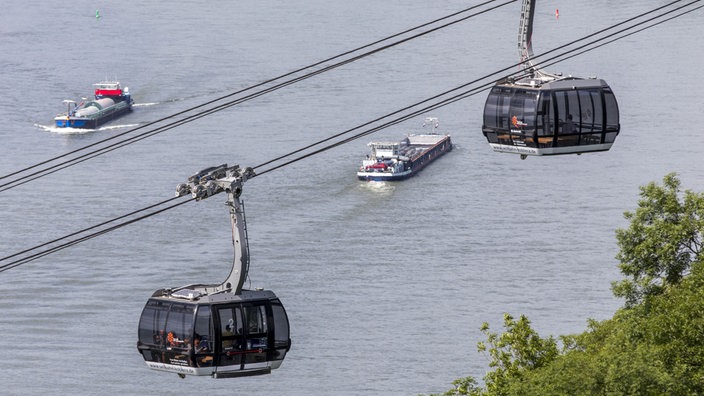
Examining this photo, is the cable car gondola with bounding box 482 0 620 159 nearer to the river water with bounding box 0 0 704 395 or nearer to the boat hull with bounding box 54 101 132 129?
the river water with bounding box 0 0 704 395

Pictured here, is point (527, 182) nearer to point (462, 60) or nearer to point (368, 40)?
point (462, 60)

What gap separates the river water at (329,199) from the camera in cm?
7356

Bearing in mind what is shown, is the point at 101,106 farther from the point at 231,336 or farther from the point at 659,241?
A: the point at 231,336

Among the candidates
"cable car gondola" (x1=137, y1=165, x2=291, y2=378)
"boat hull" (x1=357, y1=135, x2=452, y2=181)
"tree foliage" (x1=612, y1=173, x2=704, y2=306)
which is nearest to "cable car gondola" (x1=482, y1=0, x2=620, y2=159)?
"tree foliage" (x1=612, y1=173, x2=704, y2=306)

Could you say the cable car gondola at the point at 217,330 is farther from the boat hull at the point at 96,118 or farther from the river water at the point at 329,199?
the boat hull at the point at 96,118

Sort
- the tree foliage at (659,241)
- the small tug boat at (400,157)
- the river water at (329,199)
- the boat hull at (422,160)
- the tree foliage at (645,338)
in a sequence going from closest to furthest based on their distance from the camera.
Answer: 1. the tree foliage at (645,338)
2. the tree foliage at (659,241)
3. the river water at (329,199)
4. the small tug boat at (400,157)
5. the boat hull at (422,160)

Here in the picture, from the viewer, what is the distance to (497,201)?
9506 cm

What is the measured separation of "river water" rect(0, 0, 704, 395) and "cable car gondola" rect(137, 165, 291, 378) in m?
38.0

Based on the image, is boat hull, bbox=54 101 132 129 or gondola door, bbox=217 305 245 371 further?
boat hull, bbox=54 101 132 129

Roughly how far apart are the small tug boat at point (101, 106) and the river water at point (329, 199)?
3.98 feet

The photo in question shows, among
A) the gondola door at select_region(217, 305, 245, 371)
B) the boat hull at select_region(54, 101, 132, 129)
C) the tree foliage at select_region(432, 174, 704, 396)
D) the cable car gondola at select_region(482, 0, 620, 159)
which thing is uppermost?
the boat hull at select_region(54, 101, 132, 129)

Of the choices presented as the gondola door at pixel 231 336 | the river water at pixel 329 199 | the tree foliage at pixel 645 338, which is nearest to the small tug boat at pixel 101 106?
the river water at pixel 329 199

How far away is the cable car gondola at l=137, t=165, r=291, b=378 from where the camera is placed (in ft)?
96.8

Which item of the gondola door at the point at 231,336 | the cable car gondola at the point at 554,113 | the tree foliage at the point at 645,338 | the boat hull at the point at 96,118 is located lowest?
the tree foliage at the point at 645,338
